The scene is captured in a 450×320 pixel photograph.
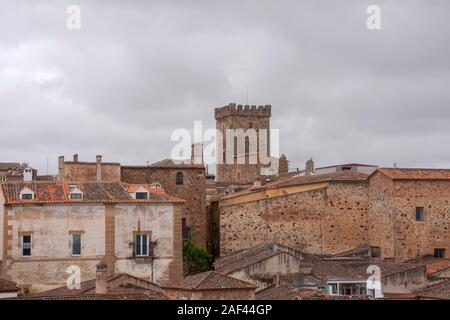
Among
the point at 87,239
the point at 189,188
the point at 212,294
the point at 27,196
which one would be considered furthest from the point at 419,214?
the point at 212,294

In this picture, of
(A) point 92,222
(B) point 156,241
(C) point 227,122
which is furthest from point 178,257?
(C) point 227,122

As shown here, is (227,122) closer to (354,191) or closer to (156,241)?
(354,191)

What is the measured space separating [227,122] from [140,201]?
195 ft

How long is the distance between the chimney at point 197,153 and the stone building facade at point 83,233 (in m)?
25.9

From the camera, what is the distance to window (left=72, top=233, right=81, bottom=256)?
39719 millimetres

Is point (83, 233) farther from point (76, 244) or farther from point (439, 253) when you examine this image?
point (439, 253)

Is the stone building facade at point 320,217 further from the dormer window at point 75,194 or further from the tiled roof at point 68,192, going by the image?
the dormer window at point 75,194

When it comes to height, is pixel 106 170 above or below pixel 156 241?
above

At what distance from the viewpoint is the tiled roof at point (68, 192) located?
39875 millimetres

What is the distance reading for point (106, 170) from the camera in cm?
5022

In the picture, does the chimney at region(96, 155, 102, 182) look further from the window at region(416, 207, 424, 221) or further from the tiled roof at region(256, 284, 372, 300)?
the tiled roof at region(256, 284, 372, 300)
